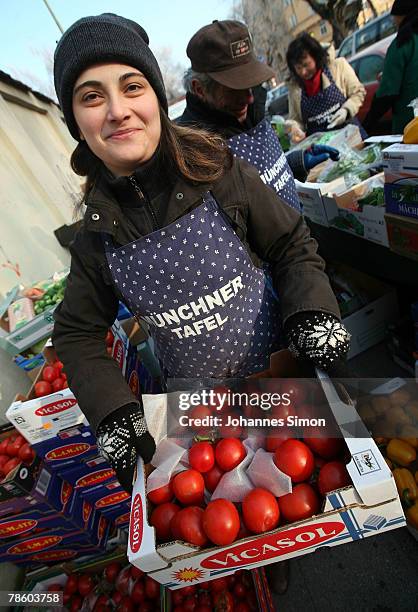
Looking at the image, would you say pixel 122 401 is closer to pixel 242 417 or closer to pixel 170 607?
pixel 242 417

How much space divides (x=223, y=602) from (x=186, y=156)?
2.36 m

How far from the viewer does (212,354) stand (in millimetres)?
1640

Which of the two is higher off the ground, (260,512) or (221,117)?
(221,117)

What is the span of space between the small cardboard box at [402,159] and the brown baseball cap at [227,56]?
0.91 meters

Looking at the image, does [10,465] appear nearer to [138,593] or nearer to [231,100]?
[138,593]

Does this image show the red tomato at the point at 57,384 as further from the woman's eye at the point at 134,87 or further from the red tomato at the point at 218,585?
the woman's eye at the point at 134,87

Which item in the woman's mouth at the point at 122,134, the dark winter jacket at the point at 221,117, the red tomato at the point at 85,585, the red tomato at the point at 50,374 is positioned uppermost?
the woman's mouth at the point at 122,134

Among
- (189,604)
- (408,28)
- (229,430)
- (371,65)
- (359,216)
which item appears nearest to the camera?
(229,430)

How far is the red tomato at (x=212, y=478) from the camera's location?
1348mm

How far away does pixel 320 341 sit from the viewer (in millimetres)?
1326

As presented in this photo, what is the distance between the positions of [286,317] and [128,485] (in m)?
0.90

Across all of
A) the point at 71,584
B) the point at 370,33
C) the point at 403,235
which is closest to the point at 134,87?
the point at 403,235

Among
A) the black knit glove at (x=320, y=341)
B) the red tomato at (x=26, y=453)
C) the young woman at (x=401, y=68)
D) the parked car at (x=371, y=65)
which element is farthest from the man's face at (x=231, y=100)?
the parked car at (x=371, y=65)

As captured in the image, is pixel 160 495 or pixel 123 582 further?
pixel 123 582
